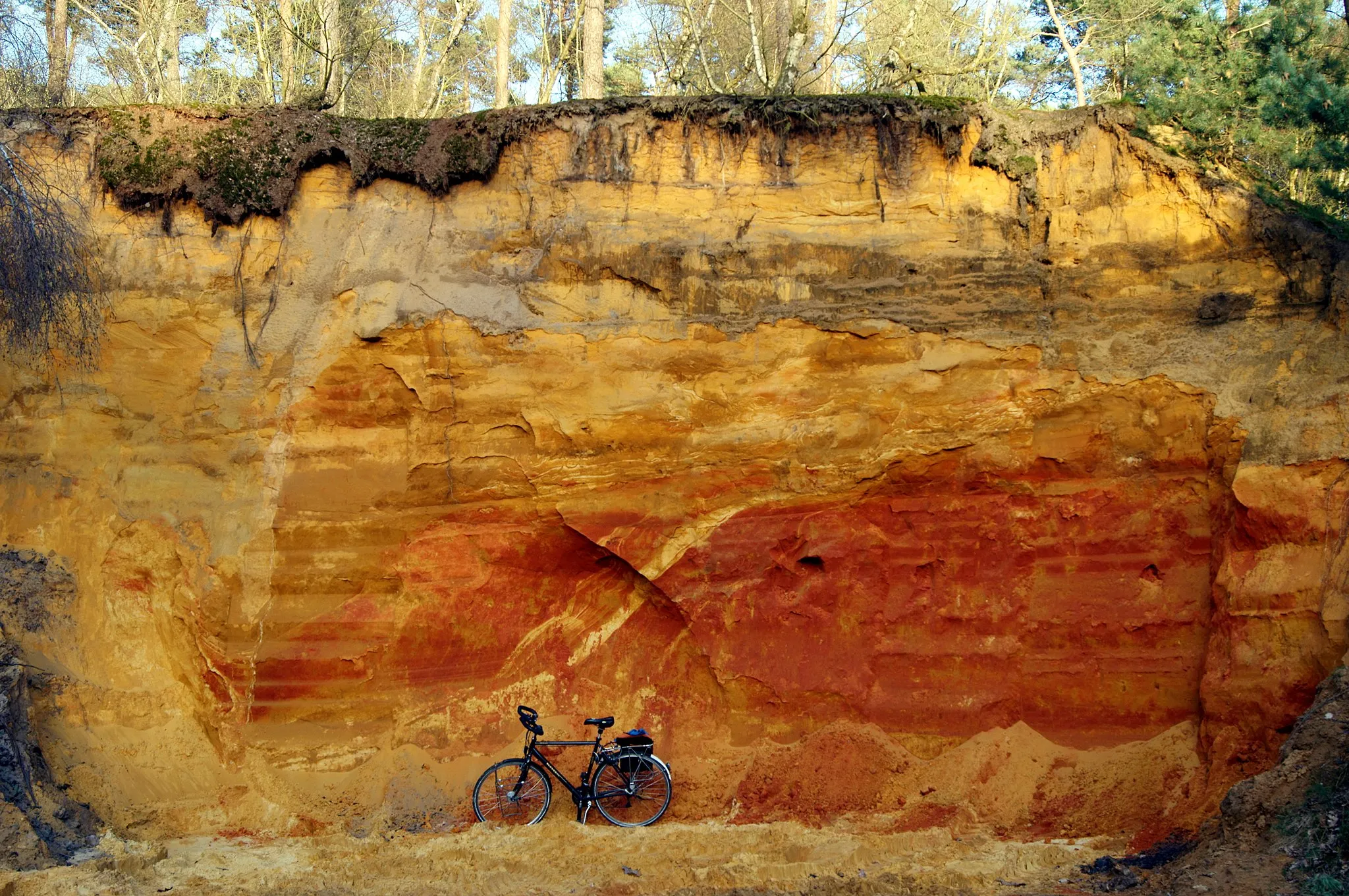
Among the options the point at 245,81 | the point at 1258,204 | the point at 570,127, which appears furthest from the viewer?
the point at 245,81

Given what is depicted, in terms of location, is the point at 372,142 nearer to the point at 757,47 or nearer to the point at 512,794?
the point at 757,47

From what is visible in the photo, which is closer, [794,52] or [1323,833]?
[1323,833]

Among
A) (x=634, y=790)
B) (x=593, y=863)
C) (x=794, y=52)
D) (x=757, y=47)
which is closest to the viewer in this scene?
(x=593, y=863)

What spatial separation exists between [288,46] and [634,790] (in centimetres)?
1111

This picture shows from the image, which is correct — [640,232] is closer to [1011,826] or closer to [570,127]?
[570,127]

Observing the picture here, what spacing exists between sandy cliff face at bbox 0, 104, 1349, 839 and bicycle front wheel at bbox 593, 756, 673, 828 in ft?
0.89

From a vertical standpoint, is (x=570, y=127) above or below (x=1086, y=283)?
above

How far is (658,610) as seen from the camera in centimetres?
1004

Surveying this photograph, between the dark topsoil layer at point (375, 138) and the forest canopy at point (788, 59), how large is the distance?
0.54m

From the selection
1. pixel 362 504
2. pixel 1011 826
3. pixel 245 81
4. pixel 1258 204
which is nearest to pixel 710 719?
pixel 1011 826

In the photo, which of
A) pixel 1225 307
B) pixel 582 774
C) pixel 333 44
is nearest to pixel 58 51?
pixel 333 44

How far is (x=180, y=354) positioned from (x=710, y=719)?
19.1 feet

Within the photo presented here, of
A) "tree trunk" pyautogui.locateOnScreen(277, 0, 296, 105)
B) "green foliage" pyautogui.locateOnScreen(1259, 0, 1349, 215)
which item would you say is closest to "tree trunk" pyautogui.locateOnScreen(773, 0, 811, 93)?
"green foliage" pyautogui.locateOnScreen(1259, 0, 1349, 215)

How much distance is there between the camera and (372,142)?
10383 millimetres
